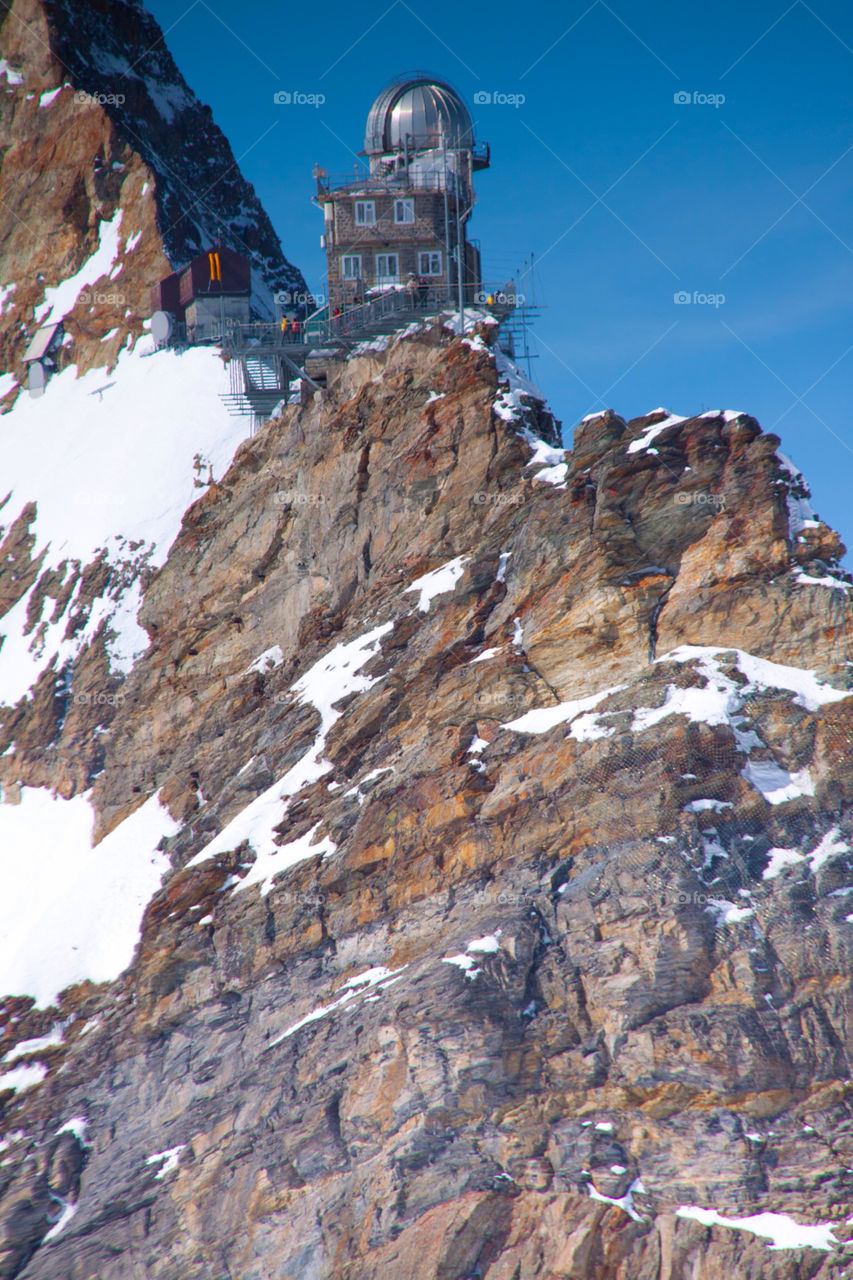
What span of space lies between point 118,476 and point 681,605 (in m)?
36.0

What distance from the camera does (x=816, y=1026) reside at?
32.4 metres

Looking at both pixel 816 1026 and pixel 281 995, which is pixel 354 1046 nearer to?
pixel 281 995

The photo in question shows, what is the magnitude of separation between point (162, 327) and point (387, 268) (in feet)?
53.9

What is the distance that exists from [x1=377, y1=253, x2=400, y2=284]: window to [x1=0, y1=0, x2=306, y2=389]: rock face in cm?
1545

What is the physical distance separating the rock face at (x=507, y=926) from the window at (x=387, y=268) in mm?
14389

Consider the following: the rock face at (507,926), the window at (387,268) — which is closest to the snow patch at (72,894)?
the rock face at (507,926)


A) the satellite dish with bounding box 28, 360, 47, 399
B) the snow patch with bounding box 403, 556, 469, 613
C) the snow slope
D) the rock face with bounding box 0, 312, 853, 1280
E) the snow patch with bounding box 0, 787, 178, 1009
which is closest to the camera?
the rock face with bounding box 0, 312, 853, 1280

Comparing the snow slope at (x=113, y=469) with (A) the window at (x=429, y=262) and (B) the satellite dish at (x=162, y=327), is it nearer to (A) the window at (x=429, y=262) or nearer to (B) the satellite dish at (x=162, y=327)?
(B) the satellite dish at (x=162, y=327)

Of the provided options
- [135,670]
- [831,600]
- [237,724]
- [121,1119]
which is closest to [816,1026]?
[831,600]

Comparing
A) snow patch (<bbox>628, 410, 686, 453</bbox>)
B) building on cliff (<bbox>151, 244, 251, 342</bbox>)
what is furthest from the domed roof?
snow patch (<bbox>628, 410, 686, 453</bbox>)

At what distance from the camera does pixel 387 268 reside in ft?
200

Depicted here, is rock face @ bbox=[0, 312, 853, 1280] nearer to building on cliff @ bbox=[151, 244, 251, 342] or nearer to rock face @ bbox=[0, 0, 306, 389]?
building on cliff @ bbox=[151, 244, 251, 342]

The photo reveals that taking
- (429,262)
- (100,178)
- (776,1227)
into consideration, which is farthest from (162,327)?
(776,1227)

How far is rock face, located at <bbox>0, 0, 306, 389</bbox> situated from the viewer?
253ft
